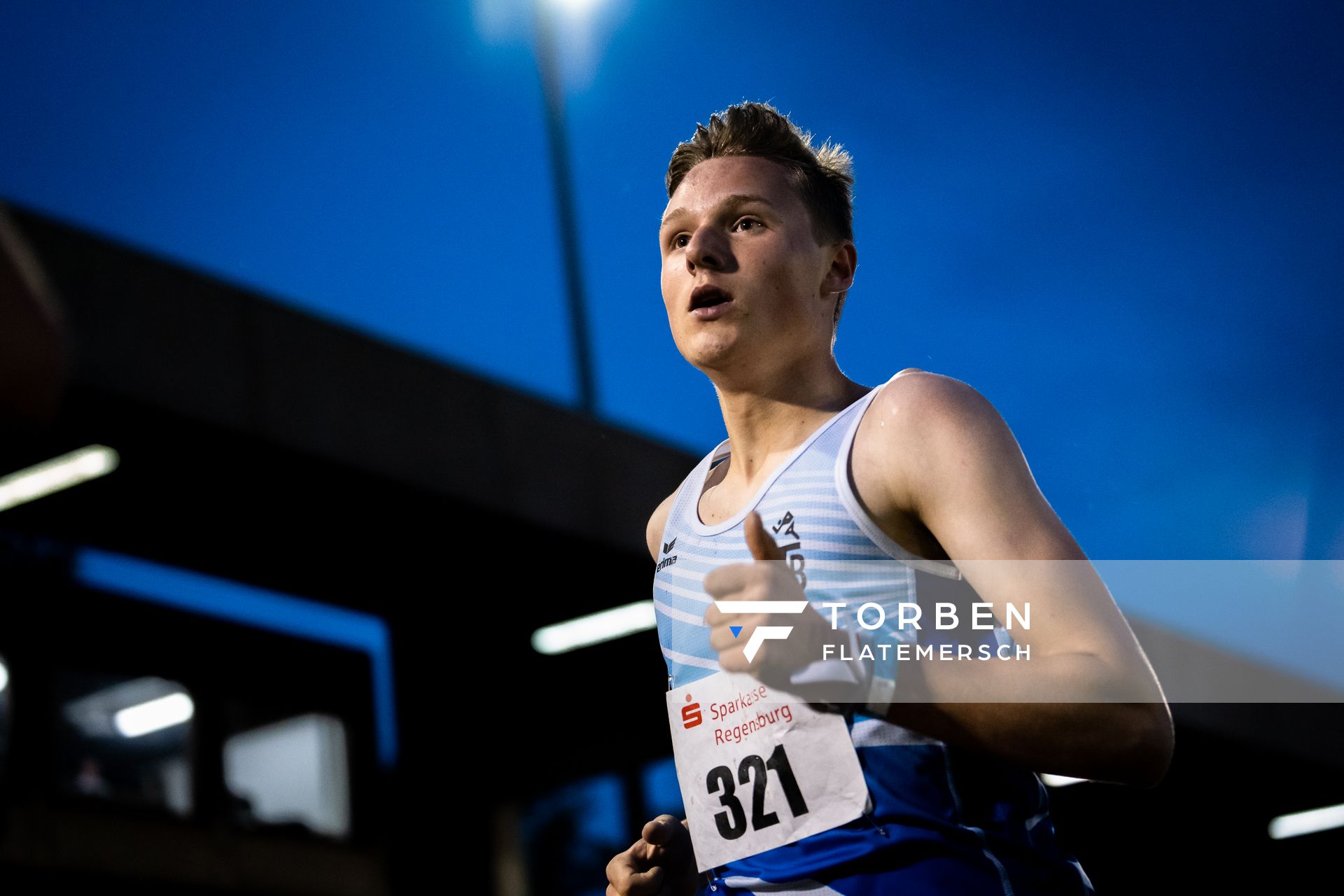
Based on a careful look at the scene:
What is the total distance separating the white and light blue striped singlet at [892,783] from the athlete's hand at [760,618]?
21cm

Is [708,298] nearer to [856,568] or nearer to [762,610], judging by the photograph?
[856,568]

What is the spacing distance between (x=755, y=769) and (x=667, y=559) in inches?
14.4

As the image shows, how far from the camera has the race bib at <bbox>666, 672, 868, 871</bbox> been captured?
148 cm

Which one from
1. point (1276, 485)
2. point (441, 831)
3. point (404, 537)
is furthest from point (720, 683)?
point (441, 831)

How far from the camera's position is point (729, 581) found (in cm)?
113

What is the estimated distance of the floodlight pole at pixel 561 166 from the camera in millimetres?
5488

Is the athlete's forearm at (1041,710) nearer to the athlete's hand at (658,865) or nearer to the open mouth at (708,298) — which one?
the athlete's hand at (658,865)

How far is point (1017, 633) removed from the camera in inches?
54.4

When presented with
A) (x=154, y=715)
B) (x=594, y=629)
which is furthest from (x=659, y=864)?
(x=154, y=715)

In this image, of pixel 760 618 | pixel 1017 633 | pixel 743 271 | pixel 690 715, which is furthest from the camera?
pixel 743 271

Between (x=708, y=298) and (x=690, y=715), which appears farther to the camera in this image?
(x=708, y=298)

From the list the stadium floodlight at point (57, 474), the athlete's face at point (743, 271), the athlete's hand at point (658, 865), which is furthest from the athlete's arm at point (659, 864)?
the stadium floodlight at point (57, 474)

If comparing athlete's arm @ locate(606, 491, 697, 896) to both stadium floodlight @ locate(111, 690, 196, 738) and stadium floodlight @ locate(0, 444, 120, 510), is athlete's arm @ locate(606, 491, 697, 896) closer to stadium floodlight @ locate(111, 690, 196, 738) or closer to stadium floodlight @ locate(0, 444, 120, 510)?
stadium floodlight @ locate(0, 444, 120, 510)

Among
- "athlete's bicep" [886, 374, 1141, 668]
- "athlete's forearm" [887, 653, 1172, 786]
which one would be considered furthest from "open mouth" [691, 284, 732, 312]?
"athlete's forearm" [887, 653, 1172, 786]
